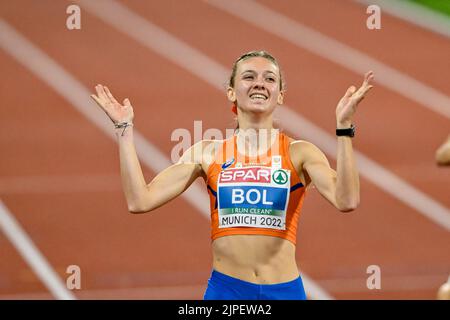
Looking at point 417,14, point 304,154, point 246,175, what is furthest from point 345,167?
point 417,14

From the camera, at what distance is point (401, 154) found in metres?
8.10

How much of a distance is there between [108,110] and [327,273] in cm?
343

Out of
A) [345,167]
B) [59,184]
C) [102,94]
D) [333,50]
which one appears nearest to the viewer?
[345,167]

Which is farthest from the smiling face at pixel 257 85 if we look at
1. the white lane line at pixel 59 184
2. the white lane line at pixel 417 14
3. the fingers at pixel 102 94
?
the white lane line at pixel 417 14

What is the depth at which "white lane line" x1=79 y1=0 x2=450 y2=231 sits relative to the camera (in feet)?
24.8

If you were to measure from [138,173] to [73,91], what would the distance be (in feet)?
17.9

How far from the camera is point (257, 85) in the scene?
155 inches

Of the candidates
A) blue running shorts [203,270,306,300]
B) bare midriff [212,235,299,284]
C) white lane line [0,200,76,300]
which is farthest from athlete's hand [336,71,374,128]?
white lane line [0,200,76,300]

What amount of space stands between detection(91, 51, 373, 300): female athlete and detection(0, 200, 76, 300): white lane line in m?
2.89

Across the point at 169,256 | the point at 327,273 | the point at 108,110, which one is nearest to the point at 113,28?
the point at 169,256

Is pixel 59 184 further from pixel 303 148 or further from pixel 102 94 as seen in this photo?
pixel 303 148

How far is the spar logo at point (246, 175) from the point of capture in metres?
3.81

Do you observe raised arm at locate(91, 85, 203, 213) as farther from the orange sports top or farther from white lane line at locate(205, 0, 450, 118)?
white lane line at locate(205, 0, 450, 118)

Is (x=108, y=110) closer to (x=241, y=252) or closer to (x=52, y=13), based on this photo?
(x=241, y=252)
